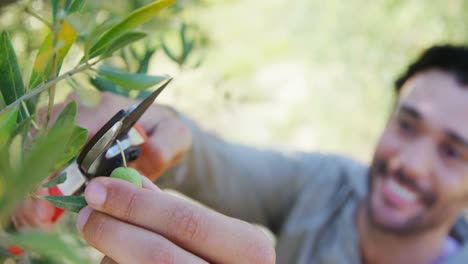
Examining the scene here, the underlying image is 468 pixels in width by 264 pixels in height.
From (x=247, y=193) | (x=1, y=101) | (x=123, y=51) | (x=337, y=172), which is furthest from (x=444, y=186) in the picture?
(x=1, y=101)

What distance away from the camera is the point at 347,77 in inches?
141

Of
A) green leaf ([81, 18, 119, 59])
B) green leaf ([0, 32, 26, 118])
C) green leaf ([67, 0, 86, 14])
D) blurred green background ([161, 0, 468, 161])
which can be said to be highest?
green leaf ([67, 0, 86, 14])

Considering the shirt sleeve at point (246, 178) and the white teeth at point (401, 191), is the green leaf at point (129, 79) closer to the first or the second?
the shirt sleeve at point (246, 178)

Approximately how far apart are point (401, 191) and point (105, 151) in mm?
1376

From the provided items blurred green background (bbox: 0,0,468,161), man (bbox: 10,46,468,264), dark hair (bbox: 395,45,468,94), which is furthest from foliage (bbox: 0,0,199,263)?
blurred green background (bbox: 0,0,468,161)

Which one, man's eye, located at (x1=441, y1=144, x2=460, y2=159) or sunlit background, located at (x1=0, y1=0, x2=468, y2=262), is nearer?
man's eye, located at (x1=441, y1=144, x2=460, y2=159)

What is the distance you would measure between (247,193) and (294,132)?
1.86 meters

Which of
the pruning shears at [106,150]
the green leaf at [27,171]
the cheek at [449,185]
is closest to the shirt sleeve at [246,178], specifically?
the cheek at [449,185]

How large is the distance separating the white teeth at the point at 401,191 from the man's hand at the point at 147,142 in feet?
3.44

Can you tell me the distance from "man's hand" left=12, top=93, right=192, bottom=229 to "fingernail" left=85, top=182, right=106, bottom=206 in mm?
93

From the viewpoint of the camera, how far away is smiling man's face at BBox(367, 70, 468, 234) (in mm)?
1560

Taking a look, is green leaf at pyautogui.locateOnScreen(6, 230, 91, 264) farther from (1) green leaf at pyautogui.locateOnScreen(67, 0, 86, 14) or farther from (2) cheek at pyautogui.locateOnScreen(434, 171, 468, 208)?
(2) cheek at pyautogui.locateOnScreen(434, 171, 468, 208)

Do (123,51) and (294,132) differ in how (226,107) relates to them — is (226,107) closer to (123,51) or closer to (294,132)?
(294,132)

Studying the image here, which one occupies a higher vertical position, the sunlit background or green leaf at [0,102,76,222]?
green leaf at [0,102,76,222]
